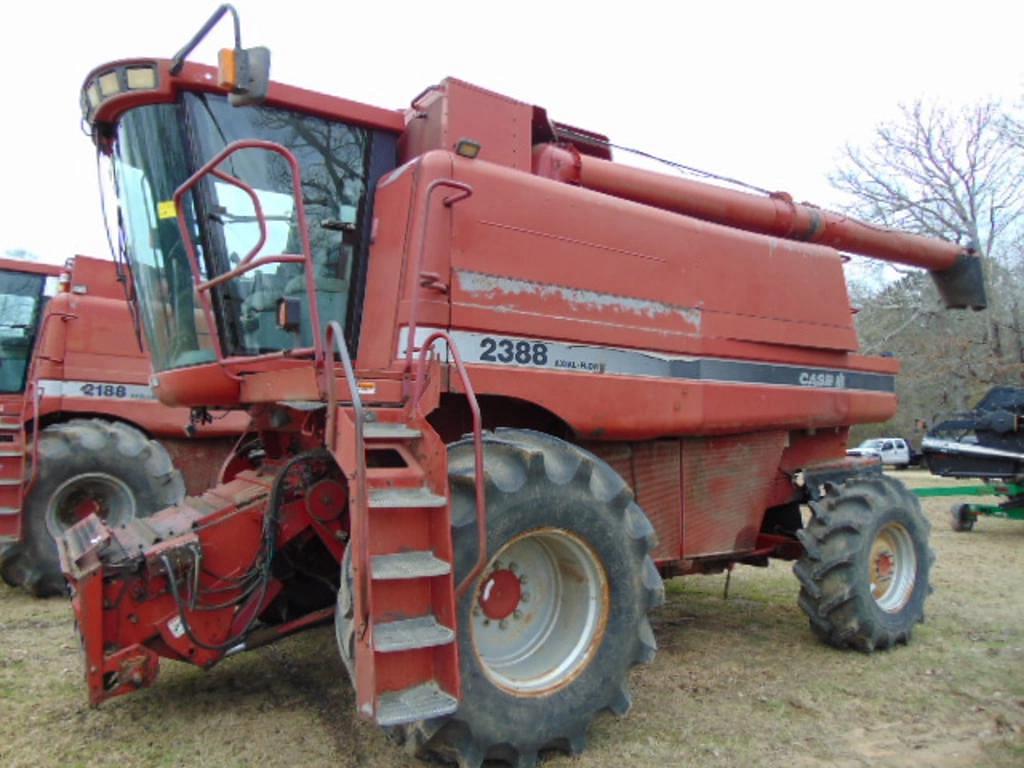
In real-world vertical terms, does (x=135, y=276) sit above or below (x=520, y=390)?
above

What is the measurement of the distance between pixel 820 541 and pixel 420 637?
3217 mm

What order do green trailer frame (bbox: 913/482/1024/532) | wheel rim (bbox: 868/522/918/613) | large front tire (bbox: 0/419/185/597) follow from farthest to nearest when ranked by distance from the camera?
1. green trailer frame (bbox: 913/482/1024/532)
2. large front tire (bbox: 0/419/185/597)
3. wheel rim (bbox: 868/522/918/613)

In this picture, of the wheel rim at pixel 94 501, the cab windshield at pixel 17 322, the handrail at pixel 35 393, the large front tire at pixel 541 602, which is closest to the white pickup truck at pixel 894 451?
the wheel rim at pixel 94 501

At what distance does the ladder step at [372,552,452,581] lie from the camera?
2.98 metres

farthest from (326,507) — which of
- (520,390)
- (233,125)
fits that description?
Result: (233,125)

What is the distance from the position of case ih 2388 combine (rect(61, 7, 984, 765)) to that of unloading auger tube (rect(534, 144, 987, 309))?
0.03 m

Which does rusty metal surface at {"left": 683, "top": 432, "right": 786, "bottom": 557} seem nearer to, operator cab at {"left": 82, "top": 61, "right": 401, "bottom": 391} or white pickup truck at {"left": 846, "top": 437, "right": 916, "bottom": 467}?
operator cab at {"left": 82, "top": 61, "right": 401, "bottom": 391}

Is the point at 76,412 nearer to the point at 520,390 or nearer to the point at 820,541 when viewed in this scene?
the point at 520,390

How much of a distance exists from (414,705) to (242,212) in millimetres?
2612

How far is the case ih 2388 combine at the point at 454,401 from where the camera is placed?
3322 millimetres

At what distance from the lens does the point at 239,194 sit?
167 inches

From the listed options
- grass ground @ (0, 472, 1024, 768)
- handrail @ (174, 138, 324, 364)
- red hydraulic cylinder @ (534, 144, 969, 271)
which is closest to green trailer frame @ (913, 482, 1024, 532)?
red hydraulic cylinder @ (534, 144, 969, 271)

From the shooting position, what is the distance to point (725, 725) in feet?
13.1

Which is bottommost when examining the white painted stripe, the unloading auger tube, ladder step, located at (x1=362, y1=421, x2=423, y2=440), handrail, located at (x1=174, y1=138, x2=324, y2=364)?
ladder step, located at (x1=362, y1=421, x2=423, y2=440)
